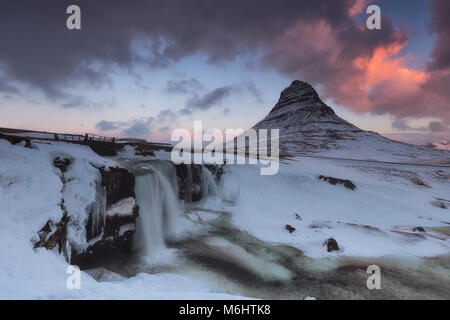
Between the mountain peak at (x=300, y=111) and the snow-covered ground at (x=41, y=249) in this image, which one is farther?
the mountain peak at (x=300, y=111)

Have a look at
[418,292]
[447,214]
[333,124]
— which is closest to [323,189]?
[447,214]

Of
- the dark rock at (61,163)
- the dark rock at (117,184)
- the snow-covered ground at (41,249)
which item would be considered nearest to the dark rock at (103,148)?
the snow-covered ground at (41,249)

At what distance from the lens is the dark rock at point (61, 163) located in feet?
40.6

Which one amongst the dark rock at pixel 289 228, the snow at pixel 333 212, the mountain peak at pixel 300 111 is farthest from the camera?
the mountain peak at pixel 300 111

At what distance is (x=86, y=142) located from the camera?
23922 mm

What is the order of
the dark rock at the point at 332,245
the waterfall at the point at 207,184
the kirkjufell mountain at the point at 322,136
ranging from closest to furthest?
the dark rock at the point at 332,245
the waterfall at the point at 207,184
the kirkjufell mountain at the point at 322,136

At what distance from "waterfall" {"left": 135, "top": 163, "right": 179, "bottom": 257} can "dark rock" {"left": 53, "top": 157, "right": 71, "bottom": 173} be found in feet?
15.4

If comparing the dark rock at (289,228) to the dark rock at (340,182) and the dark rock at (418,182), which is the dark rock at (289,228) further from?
the dark rock at (418,182)

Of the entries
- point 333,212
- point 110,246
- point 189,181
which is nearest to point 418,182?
point 333,212

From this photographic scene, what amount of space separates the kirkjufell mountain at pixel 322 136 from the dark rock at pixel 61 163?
67891 millimetres

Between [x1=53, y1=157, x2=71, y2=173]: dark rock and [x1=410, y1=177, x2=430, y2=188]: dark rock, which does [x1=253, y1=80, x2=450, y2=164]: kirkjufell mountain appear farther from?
[x1=53, y1=157, x2=71, y2=173]: dark rock

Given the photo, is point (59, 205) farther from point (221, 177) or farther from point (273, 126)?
point (273, 126)

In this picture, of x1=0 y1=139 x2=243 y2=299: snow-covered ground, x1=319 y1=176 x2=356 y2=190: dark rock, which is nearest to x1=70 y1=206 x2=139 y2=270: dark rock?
x1=0 y1=139 x2=243 y2=299: snow-covered ground

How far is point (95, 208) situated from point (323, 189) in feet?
87.2
